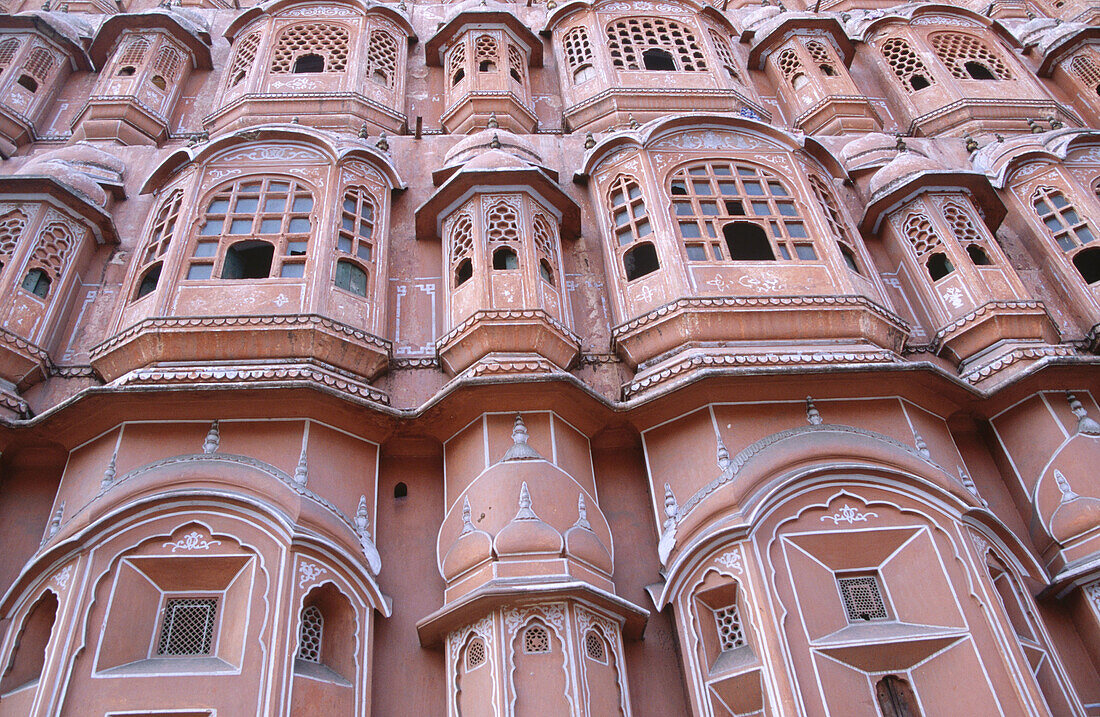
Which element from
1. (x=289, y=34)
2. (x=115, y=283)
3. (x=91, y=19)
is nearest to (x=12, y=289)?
(x=115, y=283)

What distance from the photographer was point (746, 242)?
476 inches

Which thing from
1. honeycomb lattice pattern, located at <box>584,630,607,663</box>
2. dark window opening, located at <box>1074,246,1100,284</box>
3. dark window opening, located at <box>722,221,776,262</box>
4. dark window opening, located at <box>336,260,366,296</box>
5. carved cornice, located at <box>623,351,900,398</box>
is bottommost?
honeycomb lattice pattern, located at <box>584,630,607,663</box>

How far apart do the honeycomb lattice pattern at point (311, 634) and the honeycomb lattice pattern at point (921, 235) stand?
27.6 ft

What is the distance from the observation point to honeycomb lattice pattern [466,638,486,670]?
721 centimetres

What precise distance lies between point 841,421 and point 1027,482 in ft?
6.80

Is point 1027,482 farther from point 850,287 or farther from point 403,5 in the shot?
point 403,5

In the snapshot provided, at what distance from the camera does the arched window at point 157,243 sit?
993cm

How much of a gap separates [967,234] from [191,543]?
31.8 ft

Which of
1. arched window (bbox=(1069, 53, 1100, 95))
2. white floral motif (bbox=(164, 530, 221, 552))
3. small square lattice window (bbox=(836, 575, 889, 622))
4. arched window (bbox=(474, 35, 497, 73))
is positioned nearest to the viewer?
white floral motif (bbox=(164, 530, 221, 552))

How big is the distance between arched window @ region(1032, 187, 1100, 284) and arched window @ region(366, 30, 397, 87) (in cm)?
997

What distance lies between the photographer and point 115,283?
1048 cm

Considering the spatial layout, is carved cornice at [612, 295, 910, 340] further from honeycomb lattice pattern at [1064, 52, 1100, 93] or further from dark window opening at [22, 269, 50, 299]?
honeycomb lattice pattern at [1064, 52, 1100, 93]

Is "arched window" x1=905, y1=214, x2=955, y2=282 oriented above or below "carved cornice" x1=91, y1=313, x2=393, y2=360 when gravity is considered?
above

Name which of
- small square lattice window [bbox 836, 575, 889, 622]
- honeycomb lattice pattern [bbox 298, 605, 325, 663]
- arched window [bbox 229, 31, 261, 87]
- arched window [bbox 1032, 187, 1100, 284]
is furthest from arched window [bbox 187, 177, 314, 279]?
arched window [bbox 1032, 187, 1100, 284]
